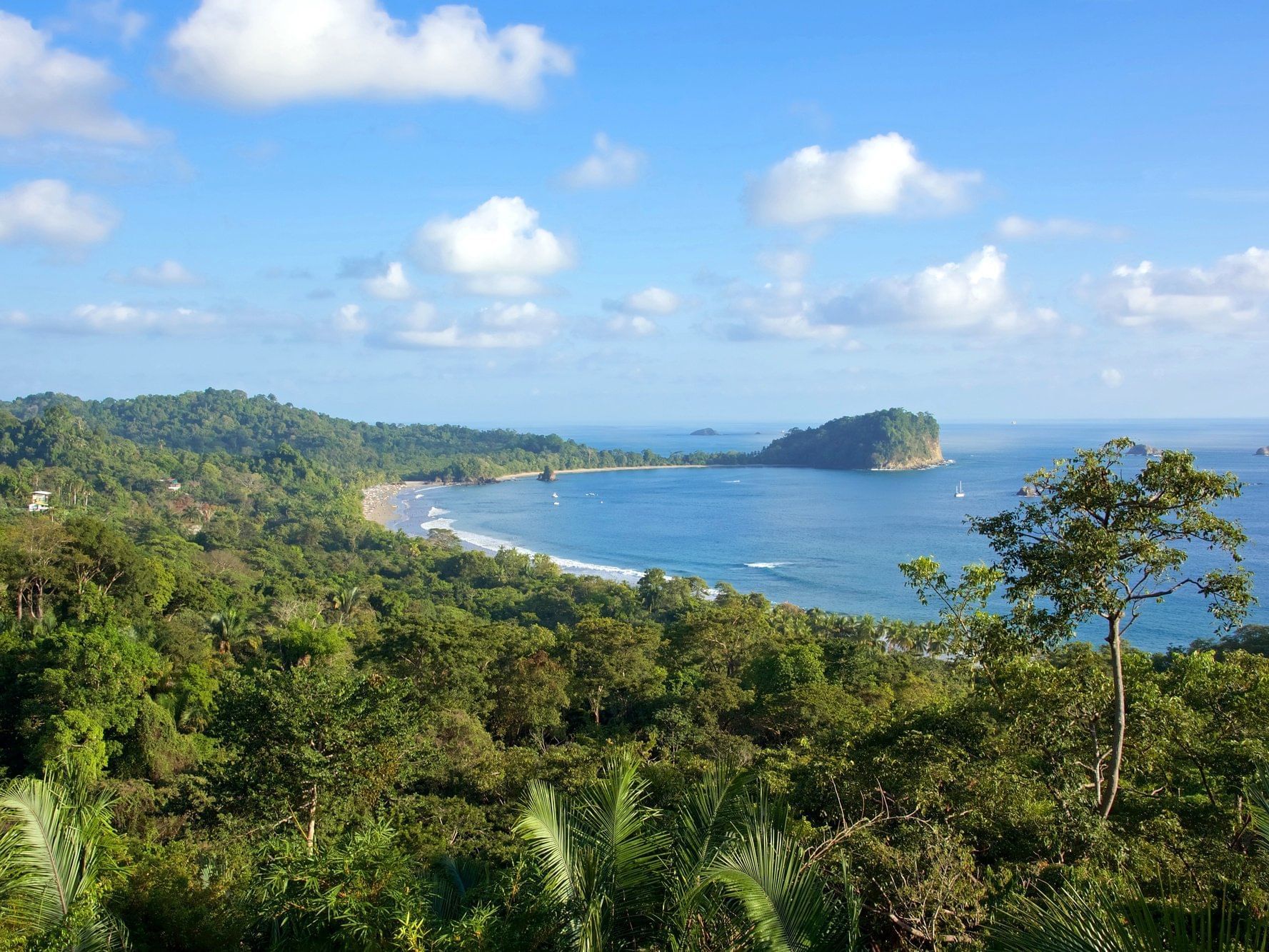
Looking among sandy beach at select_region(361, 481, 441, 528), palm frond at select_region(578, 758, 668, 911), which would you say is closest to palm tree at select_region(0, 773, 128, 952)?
palm frond at select_region(578, 758, 668, 911)

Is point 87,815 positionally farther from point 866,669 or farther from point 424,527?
point 424,527

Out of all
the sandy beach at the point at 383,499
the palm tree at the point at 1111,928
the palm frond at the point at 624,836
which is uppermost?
the palm tree at the point at 1111,928

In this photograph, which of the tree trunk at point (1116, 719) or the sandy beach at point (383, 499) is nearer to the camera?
the tree trunk at point (1116, 719)

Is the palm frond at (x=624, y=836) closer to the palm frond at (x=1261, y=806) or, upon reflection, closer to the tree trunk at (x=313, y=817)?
the palm frond at (x=1261, y=806)

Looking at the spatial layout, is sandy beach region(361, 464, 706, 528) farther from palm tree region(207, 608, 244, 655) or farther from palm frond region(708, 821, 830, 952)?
palm frond region(708, 821, 830, 952)

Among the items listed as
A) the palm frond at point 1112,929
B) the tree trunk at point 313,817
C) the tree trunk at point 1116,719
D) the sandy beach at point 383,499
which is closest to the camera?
the palm frond at point 1112,929

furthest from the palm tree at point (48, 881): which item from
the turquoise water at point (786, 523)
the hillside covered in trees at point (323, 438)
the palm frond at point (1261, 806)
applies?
the hillside covered in trees at point (323, 438)
